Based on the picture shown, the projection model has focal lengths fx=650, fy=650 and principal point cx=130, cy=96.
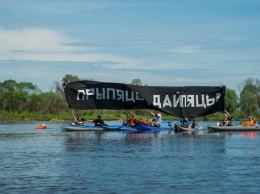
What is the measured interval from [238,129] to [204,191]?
124 feet

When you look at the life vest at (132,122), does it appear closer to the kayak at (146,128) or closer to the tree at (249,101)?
the kayak at (146,128)

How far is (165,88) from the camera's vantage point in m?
58.0

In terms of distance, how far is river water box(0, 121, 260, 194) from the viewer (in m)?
23.9

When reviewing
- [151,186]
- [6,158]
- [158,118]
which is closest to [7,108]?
[158,118]

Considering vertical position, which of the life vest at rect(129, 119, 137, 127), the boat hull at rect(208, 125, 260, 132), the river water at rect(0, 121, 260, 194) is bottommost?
the river water at rect(0, 121, 260, 194)

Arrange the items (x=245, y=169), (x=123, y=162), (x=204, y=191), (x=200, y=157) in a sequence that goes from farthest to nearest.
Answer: (x=200, y=157), (x=123, y=162), (x=245, y=169), (x=204, y=191)

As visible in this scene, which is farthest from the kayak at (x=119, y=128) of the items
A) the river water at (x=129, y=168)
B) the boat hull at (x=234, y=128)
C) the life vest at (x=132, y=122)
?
the river water at (x=129, y=168)

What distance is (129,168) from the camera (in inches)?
1155

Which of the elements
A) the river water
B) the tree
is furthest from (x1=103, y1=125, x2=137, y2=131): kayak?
the tree

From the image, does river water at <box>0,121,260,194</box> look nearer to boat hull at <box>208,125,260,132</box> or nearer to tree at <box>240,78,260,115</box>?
boat hull at <box>208,125,260,132</box>

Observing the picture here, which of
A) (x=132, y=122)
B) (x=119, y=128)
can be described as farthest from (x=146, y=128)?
(x=119, y=128)

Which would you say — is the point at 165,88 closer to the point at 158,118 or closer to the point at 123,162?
the point at 158,118

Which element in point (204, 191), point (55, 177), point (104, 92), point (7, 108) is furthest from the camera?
point (7, 108)

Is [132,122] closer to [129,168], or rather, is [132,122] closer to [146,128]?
[146,128]
